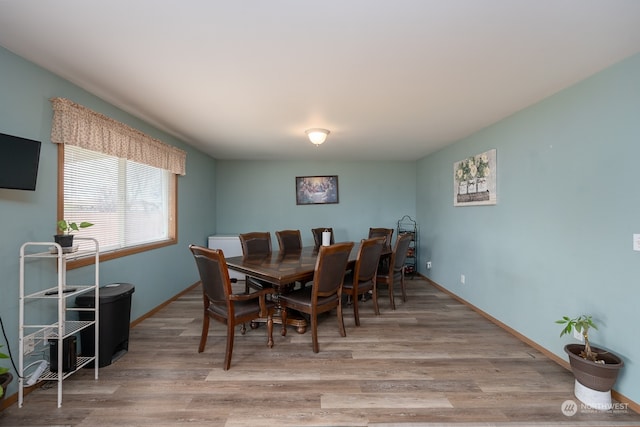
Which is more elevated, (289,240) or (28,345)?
(289,240)

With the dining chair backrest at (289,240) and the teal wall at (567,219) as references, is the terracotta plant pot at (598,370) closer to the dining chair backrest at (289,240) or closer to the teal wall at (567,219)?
the teal wall at (567,219)

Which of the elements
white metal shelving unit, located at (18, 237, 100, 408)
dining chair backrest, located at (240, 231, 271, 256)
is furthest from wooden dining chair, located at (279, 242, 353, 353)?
white metal shelving unit, located at (18, 237, 100, 408)

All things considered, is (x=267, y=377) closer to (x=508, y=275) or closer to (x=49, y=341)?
(x=49, y=341)

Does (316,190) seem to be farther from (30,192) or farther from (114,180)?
(30,192)

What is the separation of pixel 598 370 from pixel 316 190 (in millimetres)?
4320

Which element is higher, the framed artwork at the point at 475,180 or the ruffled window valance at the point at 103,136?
the ruffled window valance at the point at 103,136

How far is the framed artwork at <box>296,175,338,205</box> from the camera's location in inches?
208

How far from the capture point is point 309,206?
5301mm

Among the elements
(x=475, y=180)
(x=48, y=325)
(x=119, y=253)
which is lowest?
(x=48, y=325)

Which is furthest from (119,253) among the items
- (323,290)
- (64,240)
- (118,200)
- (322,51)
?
(322,51)

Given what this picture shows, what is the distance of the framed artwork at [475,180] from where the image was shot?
3023 mm

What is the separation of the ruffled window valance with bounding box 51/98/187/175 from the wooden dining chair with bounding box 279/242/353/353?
2172 mm

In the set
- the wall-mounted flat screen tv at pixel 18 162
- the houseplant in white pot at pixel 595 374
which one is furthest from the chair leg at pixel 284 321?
the houseplant in white pot at pixel 595 374

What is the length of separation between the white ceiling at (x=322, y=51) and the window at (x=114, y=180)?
338 mm
